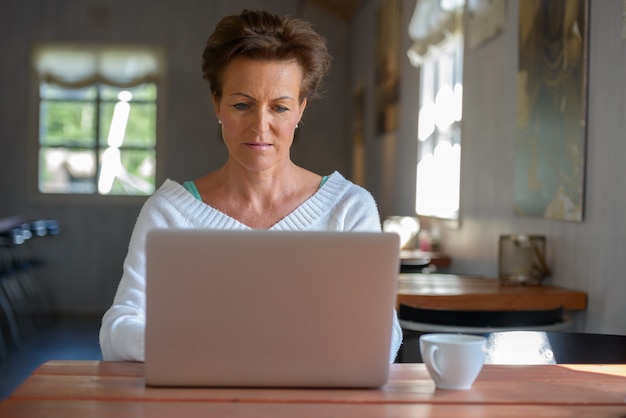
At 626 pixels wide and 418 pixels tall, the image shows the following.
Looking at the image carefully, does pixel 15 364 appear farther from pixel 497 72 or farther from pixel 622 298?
pixel 622 298

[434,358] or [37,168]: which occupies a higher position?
[37,168]

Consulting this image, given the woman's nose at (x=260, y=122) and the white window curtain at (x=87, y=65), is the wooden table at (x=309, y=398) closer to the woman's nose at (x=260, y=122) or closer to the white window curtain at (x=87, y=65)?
the woman's nose at (x=260, y=122)

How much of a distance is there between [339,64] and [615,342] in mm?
9070

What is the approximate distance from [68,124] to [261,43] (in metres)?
9.15

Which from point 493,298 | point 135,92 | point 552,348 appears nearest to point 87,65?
point 135,92

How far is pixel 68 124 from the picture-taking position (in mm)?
10844

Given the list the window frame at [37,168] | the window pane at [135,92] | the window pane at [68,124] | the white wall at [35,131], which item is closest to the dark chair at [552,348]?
the white wall at [35,131]

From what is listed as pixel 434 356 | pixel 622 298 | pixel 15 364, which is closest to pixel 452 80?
pixel 622 298

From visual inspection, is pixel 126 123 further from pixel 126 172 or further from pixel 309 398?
pixel 309 398

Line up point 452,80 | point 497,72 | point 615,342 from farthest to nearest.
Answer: point 452,80 < point 497,72 < point 615,342

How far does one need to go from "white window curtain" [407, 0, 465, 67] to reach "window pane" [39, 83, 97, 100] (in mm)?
4987

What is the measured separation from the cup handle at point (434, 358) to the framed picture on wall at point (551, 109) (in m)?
2.25

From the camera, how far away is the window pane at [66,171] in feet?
35.6

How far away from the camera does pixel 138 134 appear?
10.9m
